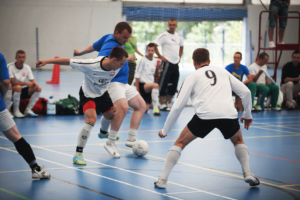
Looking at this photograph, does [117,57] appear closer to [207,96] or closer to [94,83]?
[94,83]

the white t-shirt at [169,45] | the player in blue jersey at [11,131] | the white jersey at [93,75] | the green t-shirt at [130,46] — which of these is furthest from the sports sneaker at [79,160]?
the white t-shirt at [169,45]

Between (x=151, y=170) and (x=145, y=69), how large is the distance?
624 centimetres

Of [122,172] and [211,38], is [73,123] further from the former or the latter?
[211,38]

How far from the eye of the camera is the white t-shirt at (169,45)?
10.9 m

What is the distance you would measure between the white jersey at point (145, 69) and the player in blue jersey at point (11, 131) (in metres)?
6.66

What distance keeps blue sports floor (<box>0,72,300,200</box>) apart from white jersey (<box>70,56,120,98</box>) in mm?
962

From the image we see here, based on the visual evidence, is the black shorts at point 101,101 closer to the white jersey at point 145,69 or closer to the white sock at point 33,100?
the white sock at point 33,100

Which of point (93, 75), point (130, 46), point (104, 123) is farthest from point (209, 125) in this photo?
point (130, 46)

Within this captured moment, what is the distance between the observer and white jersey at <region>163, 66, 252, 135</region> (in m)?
3.76

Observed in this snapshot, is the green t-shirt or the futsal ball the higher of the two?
the green t-shirt

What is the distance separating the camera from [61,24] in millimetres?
24875

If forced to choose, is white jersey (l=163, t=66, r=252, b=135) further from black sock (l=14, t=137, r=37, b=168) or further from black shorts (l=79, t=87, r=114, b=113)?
black shorts (l=79, t=87, r=114, b=113)

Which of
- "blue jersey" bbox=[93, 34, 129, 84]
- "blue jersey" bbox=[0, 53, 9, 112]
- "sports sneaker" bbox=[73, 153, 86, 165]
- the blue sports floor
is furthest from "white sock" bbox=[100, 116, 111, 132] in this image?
"blue jersey" bbox=[0, 53, 9, 112]

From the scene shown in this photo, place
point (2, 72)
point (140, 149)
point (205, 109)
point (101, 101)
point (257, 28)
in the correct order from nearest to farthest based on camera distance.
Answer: point (205, 109) < point (2, 72) < point (101, 101) < point (140, 149) < point (257, 28)
